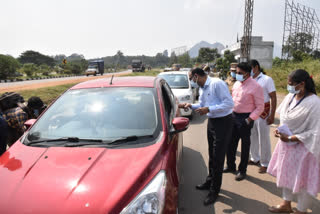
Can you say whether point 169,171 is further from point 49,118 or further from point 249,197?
point 249,197

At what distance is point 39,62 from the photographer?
76312 mm

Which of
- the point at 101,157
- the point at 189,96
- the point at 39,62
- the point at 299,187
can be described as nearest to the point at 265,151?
the point at 299,187

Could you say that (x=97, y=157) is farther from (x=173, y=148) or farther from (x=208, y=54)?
(x=208, y=54)

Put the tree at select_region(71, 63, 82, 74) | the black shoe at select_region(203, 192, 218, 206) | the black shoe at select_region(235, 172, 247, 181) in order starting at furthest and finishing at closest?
the tree at select_region(71, 63, 82, 74), the black shoe at select_region(235, 172, 247, 181), the black shoe at select_region(203, 192, 218, 206)

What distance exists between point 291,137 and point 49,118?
2.70 m

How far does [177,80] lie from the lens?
29.5ft

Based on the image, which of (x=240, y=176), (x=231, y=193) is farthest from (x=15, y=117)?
(x=240, y=176)

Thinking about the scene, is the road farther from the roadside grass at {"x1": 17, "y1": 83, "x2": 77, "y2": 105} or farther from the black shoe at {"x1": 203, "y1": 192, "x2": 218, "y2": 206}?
the roadside grass at {"x1": 17, "y1": 83, "x2": 77, "y2": 105}

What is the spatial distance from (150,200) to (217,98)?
1.83 metres

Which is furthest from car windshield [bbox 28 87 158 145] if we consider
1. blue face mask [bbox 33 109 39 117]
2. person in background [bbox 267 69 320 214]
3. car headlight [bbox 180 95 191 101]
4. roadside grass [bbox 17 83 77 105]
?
roadside grass [bbox 17 83 77 105]

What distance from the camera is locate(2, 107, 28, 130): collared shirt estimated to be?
124 inches

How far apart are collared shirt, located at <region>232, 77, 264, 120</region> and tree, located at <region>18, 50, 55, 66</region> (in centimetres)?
8457

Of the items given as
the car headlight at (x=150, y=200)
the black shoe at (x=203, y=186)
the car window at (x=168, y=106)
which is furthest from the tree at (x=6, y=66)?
the car headlight at (x=150, y=200)

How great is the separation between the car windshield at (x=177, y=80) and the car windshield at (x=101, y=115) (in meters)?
5.90
